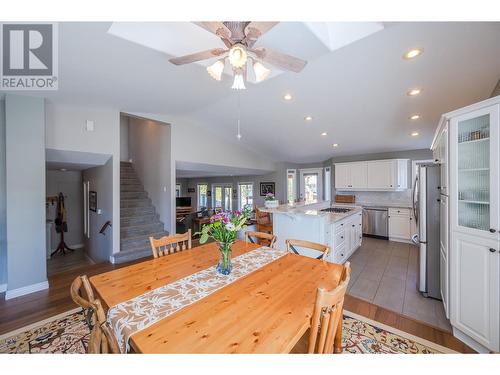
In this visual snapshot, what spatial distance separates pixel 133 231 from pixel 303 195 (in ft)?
17.9

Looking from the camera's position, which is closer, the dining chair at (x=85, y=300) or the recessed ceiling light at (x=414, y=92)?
the dining chair at (x=85, y=300)

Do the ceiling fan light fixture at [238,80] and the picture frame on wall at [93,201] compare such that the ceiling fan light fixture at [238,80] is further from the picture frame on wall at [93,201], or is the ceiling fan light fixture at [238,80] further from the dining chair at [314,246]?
the picture frame on wall at [93,201]

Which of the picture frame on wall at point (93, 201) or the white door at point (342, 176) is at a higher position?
the white door at point (342, 176)

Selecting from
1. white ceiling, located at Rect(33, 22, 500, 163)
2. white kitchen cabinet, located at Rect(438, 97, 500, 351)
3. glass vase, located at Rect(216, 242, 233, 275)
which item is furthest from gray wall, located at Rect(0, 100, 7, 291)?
white kitchen cabinet, located at Rect(438, 97, 500, 351)

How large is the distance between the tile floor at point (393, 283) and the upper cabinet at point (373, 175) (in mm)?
1615

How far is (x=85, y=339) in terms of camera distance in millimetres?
1817

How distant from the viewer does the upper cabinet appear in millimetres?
5078

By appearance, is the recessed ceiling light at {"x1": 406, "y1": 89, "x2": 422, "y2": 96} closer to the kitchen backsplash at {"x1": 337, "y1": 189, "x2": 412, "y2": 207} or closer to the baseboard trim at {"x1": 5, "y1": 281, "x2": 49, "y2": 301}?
the kitchen backsplash at {"x1": 337, "y1": 189, "x2": 412, "y2": 207}

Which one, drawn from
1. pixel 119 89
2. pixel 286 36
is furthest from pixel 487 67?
pixel 119 89

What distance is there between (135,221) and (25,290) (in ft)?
6.84

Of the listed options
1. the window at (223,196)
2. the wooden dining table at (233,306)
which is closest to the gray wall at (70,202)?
the window at (223,196)

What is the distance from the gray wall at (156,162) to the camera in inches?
180

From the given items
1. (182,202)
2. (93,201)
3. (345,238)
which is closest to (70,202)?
(93,201)

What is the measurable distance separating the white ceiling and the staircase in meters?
2.36
